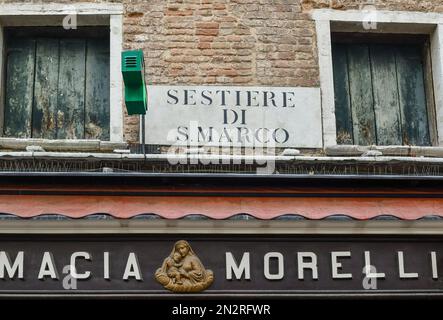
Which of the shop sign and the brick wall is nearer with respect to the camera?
the shop sign

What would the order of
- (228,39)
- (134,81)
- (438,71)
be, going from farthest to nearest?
(438,71) → (228,39) → (134,81)

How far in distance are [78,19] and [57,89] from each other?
722 mm

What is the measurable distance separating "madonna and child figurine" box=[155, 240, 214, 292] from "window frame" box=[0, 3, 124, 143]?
7.27 ft

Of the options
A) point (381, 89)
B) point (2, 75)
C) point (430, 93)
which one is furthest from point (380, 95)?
point (2, 75)

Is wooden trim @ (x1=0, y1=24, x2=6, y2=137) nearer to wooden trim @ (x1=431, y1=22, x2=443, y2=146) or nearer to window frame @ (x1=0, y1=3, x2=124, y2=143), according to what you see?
window frame @ (x1=0, y1=3, x2=124, y2=143)

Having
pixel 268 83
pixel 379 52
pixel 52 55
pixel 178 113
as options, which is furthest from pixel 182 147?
pixel 379 52

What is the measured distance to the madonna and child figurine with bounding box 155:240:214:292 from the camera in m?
7.70

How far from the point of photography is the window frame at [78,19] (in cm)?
952

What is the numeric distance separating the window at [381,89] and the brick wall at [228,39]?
43cm

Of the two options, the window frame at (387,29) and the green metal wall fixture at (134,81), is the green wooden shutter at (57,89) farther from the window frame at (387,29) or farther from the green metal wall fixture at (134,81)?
the window frame at (387,29)

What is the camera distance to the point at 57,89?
383 inches

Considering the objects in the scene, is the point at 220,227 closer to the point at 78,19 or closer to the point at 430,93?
the point at 78,19

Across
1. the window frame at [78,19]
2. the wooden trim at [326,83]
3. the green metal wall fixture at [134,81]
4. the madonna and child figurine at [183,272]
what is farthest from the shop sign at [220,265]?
the window frame at [78,19]

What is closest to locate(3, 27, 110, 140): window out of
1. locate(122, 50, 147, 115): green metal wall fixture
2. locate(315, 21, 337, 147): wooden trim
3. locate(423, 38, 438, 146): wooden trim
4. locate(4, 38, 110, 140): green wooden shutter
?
locate(4, 38, 110, 140): green wooden shutter
